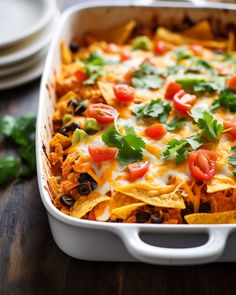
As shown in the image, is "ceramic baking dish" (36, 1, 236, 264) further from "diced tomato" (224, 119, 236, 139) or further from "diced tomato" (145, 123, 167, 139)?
"diced tomato" (224, 119, 236, 139)

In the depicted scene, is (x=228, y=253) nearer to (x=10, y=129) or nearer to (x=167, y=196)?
(x=167, y=196)

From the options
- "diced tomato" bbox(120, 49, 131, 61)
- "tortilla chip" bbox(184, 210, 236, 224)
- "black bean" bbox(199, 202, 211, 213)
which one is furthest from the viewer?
"diced tomato" bbox(120, 49, 131, 61)

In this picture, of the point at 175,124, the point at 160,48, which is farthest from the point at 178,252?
the point at 160,48

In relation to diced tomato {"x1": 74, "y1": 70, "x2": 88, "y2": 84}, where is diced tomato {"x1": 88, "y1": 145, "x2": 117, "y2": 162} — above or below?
above

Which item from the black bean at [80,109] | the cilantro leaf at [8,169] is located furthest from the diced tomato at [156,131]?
the cilantro leaf at [8,169]

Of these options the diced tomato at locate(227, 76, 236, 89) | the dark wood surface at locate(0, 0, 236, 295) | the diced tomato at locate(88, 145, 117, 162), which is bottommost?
the dark wood surface at locate(0, 0, 236, 295)

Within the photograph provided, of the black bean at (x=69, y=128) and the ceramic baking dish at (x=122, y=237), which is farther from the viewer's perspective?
the black bean at (x=69, y=128)

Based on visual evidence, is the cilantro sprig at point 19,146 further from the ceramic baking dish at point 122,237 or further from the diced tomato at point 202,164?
the diced tomato at point 202,164

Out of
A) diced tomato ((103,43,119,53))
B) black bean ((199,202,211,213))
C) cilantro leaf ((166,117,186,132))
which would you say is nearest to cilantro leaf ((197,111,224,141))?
cilantro leaf ((166,117,186,132))
